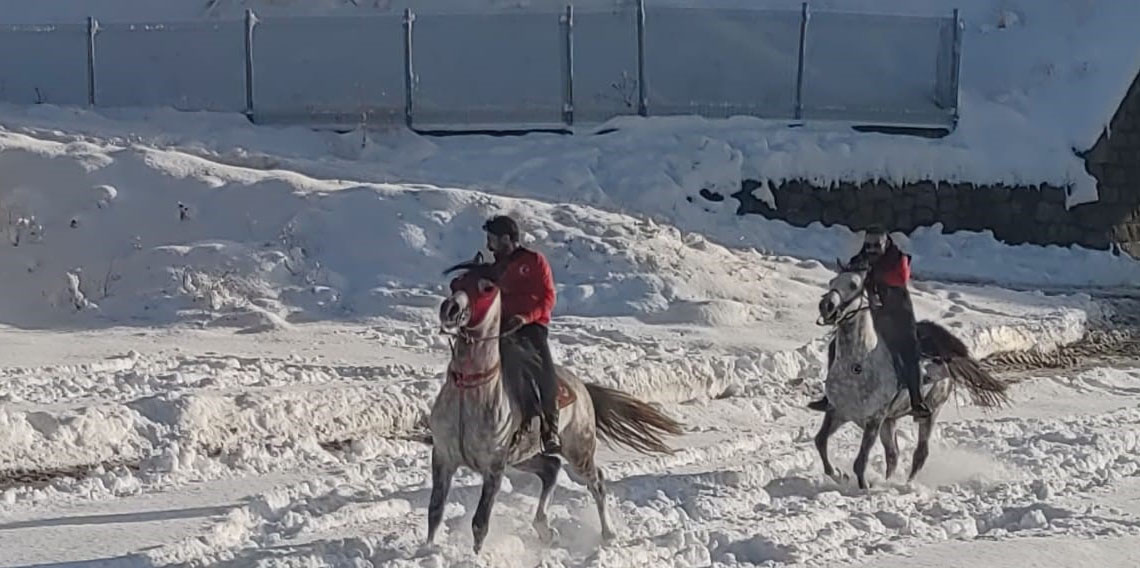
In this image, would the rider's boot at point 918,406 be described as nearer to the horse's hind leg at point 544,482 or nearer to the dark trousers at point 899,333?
the dark trousers at point 899,333

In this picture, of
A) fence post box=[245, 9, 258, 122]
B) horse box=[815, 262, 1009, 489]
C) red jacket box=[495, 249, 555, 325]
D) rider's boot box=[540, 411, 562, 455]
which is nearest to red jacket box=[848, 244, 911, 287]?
horse box=[815, 262, 1009, 489]

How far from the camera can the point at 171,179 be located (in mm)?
20500

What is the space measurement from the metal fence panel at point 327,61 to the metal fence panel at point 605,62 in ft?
9.14

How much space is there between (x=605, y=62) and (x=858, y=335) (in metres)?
15.7

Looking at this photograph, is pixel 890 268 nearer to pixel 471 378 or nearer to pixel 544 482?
pixel 544 482

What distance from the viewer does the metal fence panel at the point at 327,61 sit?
26391mm

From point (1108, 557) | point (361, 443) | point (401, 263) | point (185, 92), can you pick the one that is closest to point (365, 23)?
point (185, 92)

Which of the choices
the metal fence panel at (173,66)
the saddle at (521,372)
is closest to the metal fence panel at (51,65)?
the metal fence panel at (173,66)

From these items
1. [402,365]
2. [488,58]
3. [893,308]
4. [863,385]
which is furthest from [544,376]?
[488,58]

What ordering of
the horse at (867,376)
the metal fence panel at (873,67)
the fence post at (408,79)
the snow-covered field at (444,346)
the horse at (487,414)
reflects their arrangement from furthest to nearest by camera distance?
the metal fence panel at (873,67) < the fence post at (408,79) < the horse at (867,376) < the snow-covered field at (444,346) < the horse at (487,414)

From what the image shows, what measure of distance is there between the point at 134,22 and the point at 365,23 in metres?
5.55

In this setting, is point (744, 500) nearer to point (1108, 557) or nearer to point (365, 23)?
point (1108, 557)

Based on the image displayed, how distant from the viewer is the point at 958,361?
1275 cm

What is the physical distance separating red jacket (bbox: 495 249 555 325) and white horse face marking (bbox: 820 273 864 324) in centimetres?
231
